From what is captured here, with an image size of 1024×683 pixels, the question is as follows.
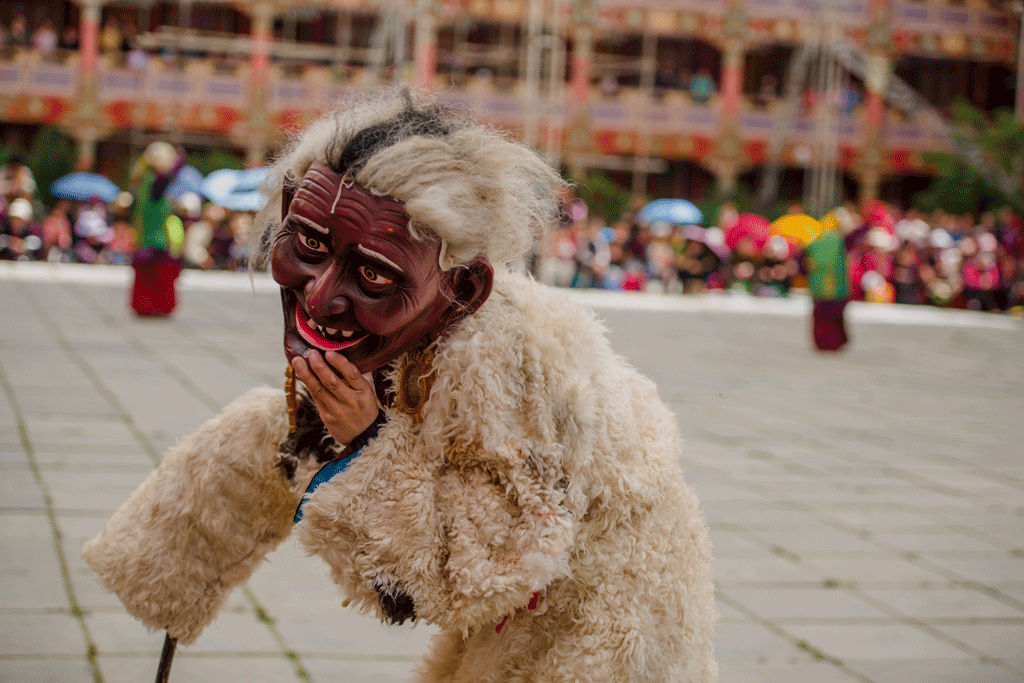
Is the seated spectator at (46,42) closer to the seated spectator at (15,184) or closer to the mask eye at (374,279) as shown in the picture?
the seated spectator at (15,184)

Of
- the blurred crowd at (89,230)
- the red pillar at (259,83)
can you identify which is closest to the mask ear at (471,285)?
the blurred crowd at (89,230)

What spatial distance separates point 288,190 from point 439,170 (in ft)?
0.95

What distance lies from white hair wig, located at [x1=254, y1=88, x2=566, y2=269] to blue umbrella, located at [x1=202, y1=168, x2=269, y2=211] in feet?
51.5

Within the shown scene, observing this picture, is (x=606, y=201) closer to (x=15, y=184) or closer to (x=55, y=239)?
(x=55, y=239)

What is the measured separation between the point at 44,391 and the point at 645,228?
1489 cm

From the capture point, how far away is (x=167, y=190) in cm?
978

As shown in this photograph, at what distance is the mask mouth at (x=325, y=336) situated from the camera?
1787 mm

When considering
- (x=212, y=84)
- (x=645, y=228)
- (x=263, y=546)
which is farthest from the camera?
(x=212, y=84)

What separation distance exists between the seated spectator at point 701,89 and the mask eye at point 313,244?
2804 cm

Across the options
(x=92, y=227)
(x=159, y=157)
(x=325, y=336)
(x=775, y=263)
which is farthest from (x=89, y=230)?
(x=325, y=336)

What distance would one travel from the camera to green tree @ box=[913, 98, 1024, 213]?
930 inches

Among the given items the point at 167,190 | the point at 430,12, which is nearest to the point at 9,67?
the point at 430,12

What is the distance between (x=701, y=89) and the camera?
28.8 m

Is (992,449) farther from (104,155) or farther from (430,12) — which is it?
(104,155)
